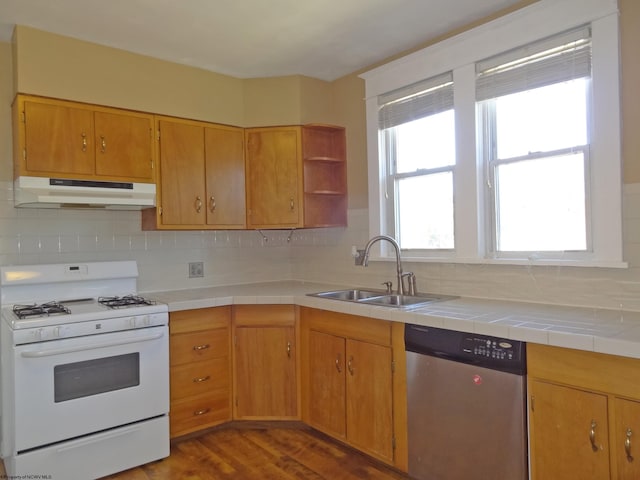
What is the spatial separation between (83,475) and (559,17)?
11.1 feet

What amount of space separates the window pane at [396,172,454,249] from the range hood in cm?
170

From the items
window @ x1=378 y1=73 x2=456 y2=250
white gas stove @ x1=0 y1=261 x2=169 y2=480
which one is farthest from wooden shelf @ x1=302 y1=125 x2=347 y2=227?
white gas stove @ x1=0 y1=261 x2=169 y2=480

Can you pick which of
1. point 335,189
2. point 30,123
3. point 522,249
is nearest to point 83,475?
point 30,123

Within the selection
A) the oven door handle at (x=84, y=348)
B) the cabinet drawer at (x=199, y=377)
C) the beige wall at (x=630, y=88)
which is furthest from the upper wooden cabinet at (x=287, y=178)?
the beige wall at (x=630, y=88)

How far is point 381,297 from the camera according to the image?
9.74ft

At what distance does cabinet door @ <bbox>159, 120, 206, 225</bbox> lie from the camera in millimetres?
3061

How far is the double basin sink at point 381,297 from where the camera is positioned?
272 centimetres

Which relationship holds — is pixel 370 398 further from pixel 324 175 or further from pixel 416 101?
pixel 416 101

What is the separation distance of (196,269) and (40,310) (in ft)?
3.88

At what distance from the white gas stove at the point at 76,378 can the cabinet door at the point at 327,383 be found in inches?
34.9

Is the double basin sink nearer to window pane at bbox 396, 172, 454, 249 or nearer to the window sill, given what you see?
the window sill

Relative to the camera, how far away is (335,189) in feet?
11.6

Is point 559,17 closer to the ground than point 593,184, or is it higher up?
higher up

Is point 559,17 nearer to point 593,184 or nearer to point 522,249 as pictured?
point 593,184
